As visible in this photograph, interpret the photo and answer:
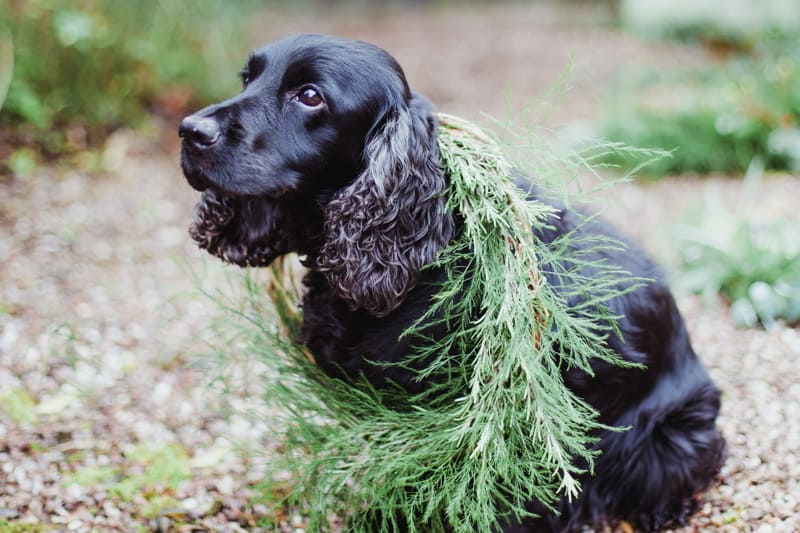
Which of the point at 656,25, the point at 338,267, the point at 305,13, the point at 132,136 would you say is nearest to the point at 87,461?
the point at 338,267

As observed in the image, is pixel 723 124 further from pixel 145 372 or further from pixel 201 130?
pixel 201 130

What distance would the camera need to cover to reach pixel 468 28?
1245 centimetres

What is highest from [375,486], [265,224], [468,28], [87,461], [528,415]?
[265,224]

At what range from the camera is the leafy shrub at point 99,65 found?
221 inches

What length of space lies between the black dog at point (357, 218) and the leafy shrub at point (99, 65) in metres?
3.69

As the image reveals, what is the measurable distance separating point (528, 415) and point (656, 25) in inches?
399

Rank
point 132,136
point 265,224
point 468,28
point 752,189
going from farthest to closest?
1. point 468,28
2. point 132,136
3. point 752,189
4. point 265,224

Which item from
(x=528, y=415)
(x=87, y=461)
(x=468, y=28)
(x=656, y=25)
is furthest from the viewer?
(x=468, y=28)

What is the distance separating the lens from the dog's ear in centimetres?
221

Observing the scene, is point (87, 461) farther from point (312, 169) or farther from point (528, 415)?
point (528, 415)

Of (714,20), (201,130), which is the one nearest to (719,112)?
(714,20)

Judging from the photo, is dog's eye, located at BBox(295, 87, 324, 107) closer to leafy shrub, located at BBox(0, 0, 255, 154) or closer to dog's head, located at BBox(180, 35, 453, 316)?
dog's head, located at BBox(180, 35, 453, 316)

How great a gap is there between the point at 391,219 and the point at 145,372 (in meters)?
1.89

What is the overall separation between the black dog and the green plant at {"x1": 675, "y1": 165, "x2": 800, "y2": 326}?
1446 mm
